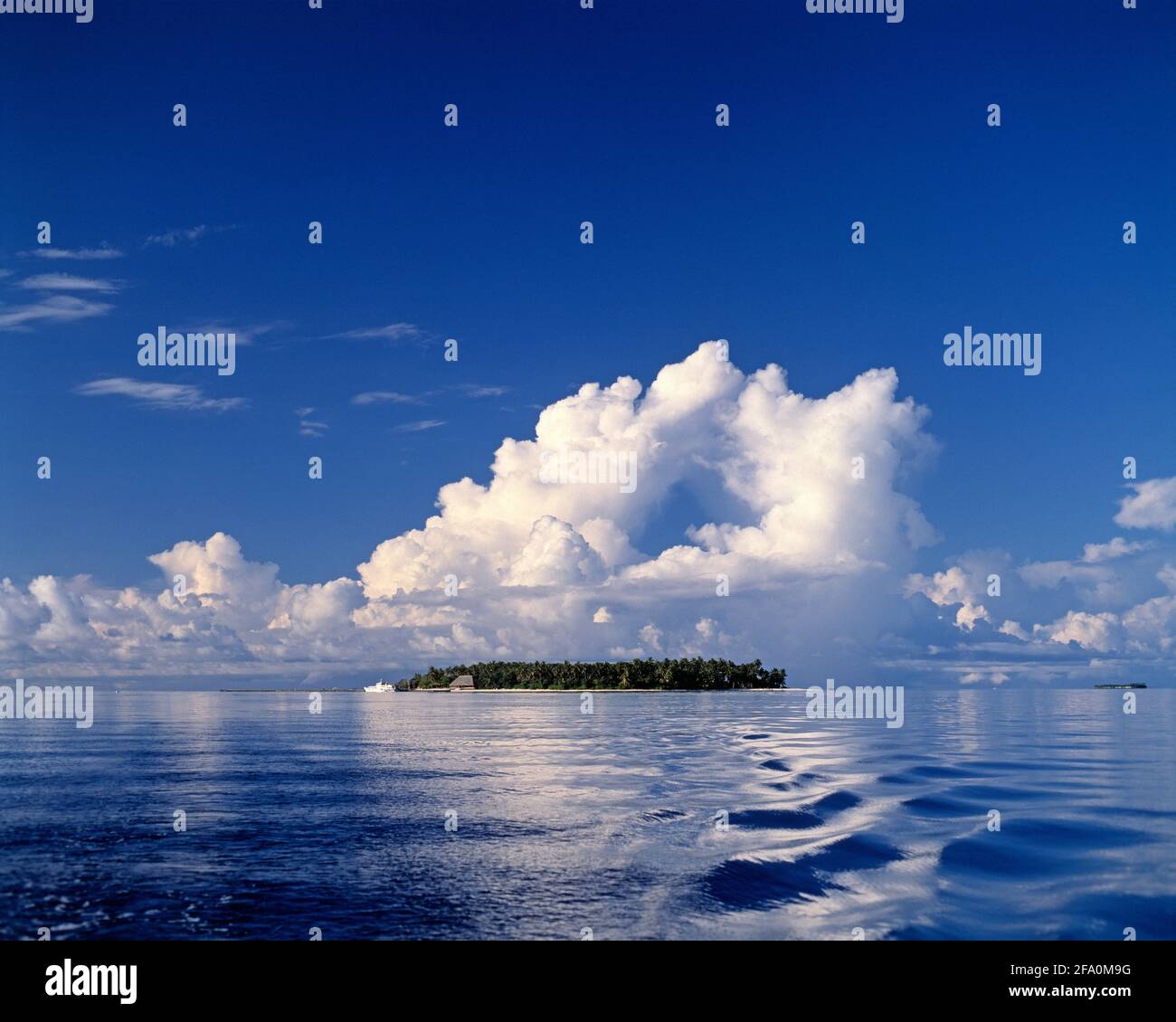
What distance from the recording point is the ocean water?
26.0 m

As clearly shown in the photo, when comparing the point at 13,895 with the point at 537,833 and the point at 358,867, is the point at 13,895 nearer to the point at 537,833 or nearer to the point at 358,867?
the point at 358,867

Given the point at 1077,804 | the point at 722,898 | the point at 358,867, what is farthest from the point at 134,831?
the point at 1077,804

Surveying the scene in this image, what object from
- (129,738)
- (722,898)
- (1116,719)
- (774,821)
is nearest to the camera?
(722,898)

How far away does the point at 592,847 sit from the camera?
34.1m

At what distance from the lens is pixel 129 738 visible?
92.6m

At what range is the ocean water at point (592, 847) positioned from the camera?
85.3 ft

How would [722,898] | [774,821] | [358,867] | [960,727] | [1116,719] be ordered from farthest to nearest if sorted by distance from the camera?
1. [1116,719]
2. [960,727]
3. [774,821]
4. [358,867]
5. [722,898]
